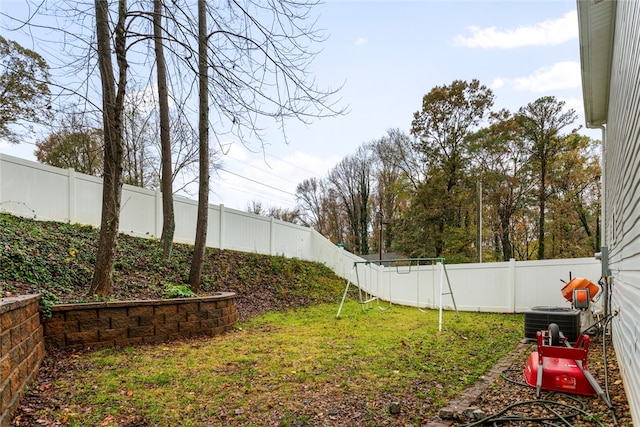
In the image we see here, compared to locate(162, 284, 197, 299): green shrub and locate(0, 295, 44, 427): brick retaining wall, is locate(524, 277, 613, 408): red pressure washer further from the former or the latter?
locate(162, 284, 197, 299): green shrub

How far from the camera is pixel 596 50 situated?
15.6 feet

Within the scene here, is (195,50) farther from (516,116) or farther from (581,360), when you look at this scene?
(516,116)

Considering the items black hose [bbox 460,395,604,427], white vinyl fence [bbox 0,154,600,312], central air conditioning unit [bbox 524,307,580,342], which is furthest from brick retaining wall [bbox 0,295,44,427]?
central air conditioning unit [bbox 524,307,580,342]

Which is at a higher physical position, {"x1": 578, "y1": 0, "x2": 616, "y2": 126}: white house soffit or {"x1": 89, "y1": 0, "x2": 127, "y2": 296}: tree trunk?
{"x1": 578, "y1": 0, "x2": 616, "y2": 126}: white house soffit

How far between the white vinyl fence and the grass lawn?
10.3ft

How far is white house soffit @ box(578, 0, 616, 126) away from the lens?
13.3 feet

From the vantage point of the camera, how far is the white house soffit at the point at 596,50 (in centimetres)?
406

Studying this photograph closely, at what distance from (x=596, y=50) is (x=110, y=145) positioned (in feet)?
21.7

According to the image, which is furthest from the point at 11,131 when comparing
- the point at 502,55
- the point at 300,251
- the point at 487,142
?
the point at 487,142

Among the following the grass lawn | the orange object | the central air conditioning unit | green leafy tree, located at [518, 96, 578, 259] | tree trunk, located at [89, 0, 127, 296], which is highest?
green leafy tree, located at [518, 96, 578, 259]

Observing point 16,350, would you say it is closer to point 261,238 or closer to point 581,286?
point 581,286

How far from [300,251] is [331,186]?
57.0 ft

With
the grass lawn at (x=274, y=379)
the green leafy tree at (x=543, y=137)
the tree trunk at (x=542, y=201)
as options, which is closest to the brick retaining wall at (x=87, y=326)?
the grass lawn at (x=274, y=379)

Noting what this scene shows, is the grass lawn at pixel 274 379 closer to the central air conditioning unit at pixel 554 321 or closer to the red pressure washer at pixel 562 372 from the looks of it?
the central air conditioning unit at pixel 554 321
